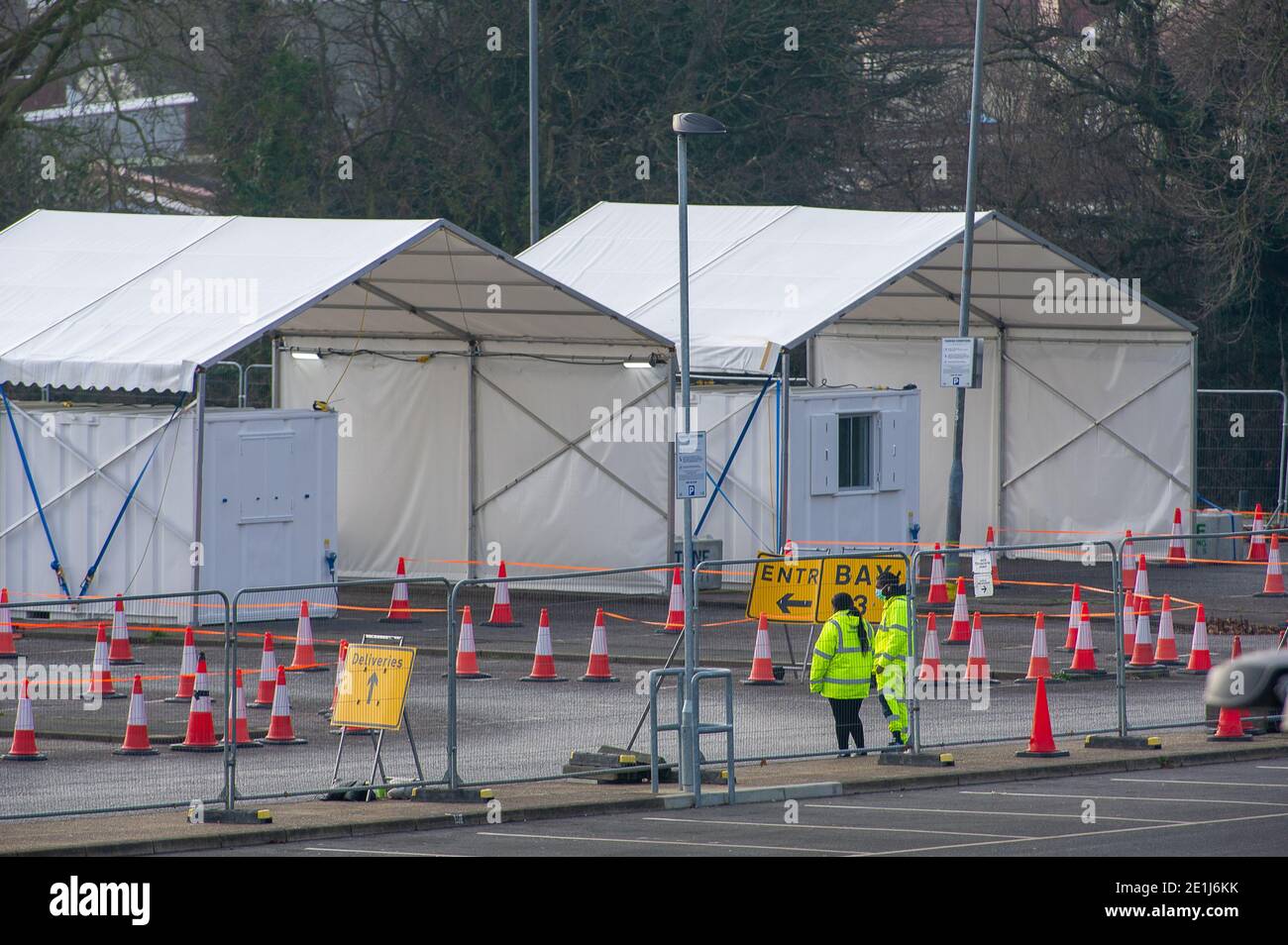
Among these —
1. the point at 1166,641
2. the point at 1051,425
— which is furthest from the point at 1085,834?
the point at 1051,425

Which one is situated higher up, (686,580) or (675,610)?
(686,580)

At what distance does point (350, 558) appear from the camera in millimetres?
30828

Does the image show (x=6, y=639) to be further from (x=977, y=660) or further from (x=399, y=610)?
(x=977, y=660)

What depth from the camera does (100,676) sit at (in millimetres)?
16594

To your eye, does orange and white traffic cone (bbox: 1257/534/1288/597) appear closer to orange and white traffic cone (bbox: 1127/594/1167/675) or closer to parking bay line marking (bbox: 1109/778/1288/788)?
orange and white traffic cone (bbox: 1127/594/1167/675)

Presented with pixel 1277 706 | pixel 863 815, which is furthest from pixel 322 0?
pixel 1277 706

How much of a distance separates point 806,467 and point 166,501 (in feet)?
27.4

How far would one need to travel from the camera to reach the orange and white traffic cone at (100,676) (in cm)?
1680

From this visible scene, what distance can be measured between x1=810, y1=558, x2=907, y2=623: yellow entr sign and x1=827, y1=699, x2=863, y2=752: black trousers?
146cm

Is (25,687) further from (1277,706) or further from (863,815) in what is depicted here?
(1277,706)

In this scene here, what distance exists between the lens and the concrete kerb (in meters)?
12.4

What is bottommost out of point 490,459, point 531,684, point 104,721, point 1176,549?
point 104,721
